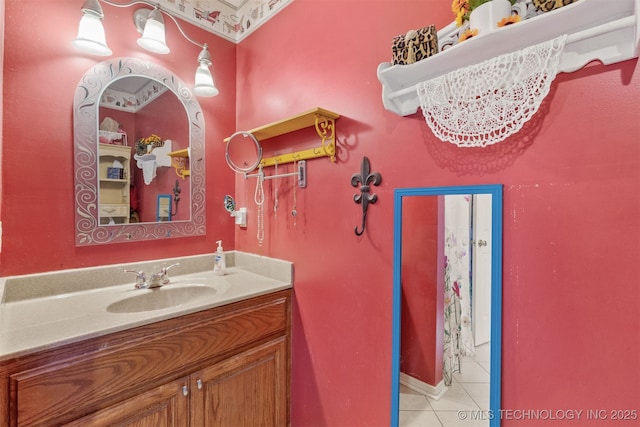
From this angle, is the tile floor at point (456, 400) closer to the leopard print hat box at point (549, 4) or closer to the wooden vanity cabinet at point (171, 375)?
the wooden vanity cabinet at point (171, 375)

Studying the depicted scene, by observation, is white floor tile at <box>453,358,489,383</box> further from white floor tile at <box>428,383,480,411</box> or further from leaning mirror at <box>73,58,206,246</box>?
leaning mirror at <box>73,58,206,246</box>

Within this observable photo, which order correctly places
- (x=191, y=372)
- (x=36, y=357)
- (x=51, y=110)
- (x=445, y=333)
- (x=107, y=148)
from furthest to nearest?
(x=107, y=148)
(x=51, y=110)
(x=191, y=372)
(x=445, y=333)
(x=36, y=357)

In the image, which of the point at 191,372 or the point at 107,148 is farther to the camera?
the point at 107,148

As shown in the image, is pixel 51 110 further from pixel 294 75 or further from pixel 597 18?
pixel 597 18

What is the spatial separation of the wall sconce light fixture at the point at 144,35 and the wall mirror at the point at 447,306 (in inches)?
50.1

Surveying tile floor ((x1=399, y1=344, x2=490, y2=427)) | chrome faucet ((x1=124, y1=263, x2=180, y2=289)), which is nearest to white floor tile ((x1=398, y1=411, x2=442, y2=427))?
tile floor ((x1=399, y1=344, x2=490, y2=427))

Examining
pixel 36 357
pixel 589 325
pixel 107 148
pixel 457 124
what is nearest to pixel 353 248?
pixel 457 124

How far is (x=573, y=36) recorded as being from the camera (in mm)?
645

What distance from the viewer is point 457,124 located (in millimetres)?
836

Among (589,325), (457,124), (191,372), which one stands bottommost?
(191,372)

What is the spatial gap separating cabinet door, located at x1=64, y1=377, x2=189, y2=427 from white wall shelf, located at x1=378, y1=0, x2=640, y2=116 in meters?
1.44

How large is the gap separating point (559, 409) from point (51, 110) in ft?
6.84

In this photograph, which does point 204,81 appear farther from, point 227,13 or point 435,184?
point 435,184

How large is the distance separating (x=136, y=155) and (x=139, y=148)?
40mm
